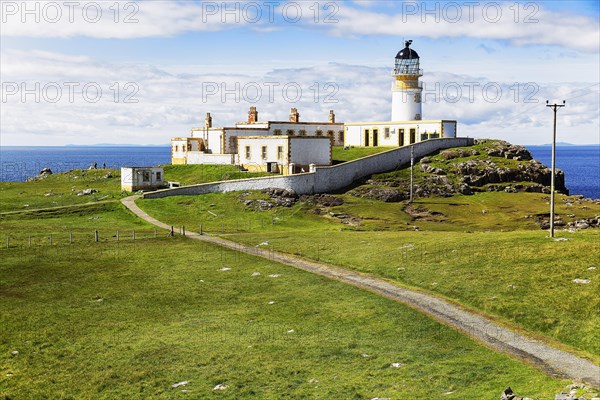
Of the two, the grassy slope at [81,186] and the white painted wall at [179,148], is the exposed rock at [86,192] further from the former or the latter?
the white painted wall at [179,148]

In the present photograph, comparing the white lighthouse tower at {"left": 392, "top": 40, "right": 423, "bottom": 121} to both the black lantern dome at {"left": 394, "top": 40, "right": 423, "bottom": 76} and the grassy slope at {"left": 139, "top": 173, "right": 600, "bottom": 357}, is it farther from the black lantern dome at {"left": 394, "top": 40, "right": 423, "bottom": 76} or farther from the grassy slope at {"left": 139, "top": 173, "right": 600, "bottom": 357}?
the grassy slope at {"left": 139, "top": 173, "right": 600, "bottom": 357}

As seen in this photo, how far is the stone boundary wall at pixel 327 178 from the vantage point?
257 feet


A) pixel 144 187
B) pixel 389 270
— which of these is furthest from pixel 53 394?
pixel 144 187

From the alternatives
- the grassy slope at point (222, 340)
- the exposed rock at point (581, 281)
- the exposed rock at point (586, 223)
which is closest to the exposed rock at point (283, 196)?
the exposed rock at point (586, 223)

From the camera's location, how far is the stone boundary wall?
3078 inches

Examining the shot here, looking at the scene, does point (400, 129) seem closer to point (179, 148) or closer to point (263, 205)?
point (179, 148)

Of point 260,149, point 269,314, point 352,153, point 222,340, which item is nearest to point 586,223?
point 352,153

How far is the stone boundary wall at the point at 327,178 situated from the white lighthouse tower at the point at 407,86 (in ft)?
27.7

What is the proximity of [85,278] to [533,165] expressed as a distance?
69924mm

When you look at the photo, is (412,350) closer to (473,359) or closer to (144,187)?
(473,359)

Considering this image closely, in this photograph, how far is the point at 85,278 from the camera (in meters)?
43.8

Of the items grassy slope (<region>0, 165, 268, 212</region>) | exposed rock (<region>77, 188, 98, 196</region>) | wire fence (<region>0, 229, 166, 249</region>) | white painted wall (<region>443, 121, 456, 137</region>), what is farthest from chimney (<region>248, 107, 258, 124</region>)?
wire fence (<region>0, 229, 166, 249</region>)

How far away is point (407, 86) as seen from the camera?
10525 centimetres

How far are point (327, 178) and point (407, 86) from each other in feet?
95.6
